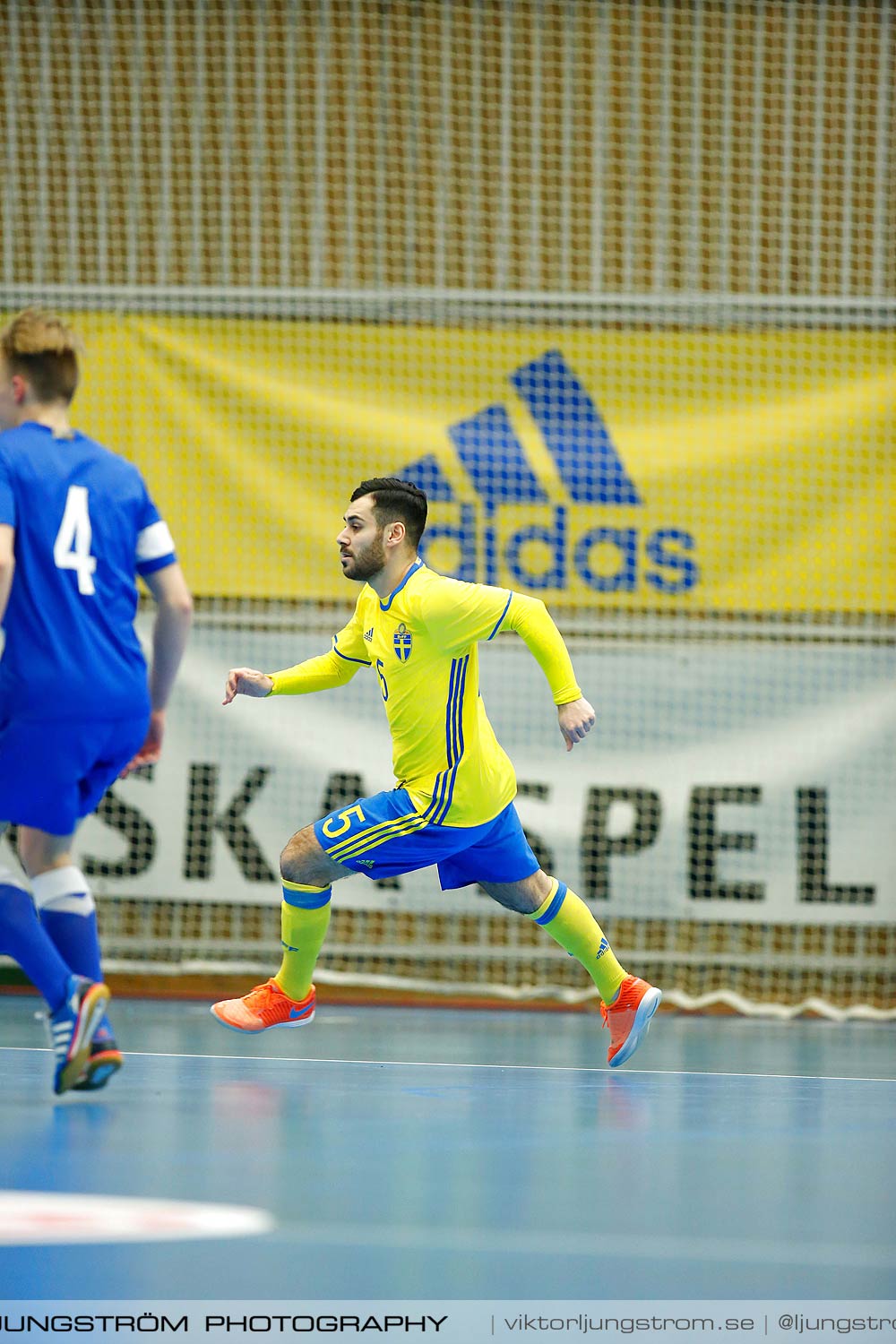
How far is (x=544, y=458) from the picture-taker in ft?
23.4

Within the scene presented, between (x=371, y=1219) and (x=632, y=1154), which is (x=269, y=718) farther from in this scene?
(x=371, y=1219)

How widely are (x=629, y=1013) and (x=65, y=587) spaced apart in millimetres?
1934

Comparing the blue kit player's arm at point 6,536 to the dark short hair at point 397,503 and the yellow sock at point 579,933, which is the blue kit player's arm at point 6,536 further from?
the yellow sock at point 579,933

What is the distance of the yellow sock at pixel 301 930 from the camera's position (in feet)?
14.4

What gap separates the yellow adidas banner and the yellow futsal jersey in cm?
276

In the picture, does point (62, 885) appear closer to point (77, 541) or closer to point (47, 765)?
point (47, 765)

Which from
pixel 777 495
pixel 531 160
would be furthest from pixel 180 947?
pixel 531 160

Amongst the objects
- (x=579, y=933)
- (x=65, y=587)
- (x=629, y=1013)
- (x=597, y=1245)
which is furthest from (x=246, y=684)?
(x=597, y=1245)

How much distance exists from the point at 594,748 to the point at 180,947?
1.97 metres

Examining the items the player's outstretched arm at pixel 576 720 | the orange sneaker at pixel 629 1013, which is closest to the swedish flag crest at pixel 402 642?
the player's outstretched arm at pixel 576 720

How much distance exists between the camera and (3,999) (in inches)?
258

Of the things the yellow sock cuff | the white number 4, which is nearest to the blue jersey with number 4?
the white number 4

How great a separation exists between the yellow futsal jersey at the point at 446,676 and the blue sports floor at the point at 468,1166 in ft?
2.52

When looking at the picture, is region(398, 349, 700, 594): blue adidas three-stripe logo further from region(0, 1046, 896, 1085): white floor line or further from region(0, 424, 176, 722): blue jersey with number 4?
region(0, 424, 176, 722): blue jersey with number 4
